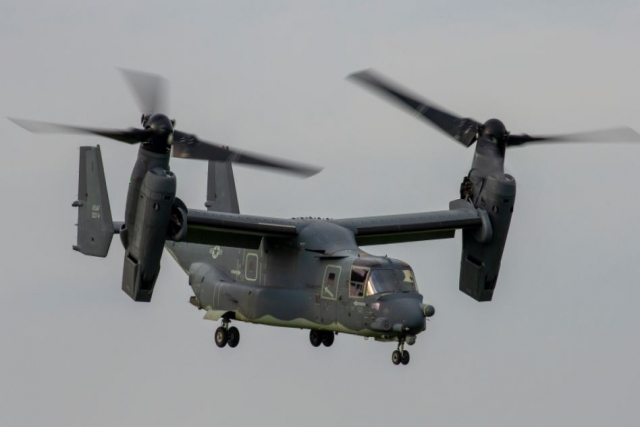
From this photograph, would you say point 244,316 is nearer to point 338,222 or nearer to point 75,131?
point 338,222

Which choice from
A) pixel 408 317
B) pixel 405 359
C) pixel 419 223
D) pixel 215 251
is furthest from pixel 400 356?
pixel 215 251

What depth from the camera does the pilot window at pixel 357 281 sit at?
4144 cm

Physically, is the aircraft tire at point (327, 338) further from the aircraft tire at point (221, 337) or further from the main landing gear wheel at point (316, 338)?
the aircraft tire at point (221, 337)

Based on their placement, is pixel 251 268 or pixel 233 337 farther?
pixel 233 337

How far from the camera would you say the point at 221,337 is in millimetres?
46000

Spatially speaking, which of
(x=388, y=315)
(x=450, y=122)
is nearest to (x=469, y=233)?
(x=450, y=122)

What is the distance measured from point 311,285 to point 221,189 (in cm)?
737

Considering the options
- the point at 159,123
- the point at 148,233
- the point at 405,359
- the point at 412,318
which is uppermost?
the point at 159,123

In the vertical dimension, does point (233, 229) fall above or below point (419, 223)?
below

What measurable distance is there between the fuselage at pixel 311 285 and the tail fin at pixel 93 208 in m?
4.14

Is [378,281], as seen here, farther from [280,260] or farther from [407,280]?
[280,260]

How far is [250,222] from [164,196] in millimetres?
4084

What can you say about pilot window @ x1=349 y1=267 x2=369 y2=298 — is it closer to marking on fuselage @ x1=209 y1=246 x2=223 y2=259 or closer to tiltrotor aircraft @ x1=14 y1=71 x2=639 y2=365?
tiltrotor aircraft @ x1=14 y1=71 x2=639 y2=365

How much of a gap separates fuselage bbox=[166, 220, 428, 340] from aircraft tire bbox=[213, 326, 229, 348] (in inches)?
28.4
